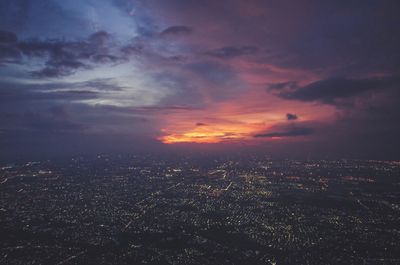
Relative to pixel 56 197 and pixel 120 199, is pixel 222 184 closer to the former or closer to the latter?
pixel 120 199

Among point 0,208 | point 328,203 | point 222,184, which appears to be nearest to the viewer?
point 0,208

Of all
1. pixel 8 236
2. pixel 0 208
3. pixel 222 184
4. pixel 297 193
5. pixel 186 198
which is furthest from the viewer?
pixel 222 184

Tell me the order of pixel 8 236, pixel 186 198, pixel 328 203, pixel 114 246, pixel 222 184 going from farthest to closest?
pixel 222 184, pixel 186 198, pixel 328 203, pixel 8 236, pixel 114 246

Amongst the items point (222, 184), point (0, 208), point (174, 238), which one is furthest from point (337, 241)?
point (0, 208)

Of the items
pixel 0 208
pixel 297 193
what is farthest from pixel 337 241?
pixel 0 208

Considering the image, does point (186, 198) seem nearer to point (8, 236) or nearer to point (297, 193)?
point (297, 193)

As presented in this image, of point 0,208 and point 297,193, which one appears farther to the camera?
point 297,193
